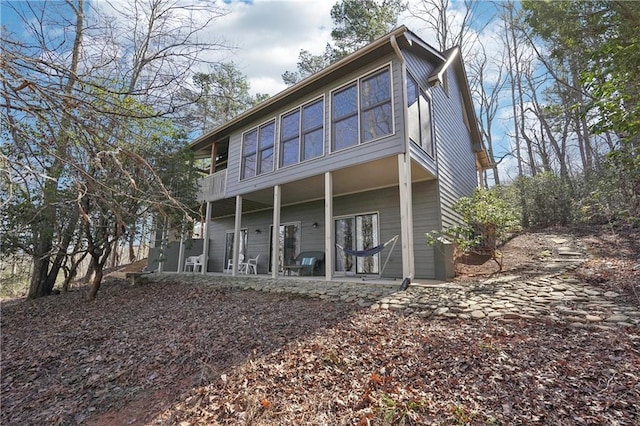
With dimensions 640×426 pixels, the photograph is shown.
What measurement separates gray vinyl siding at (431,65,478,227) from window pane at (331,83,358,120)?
263 centimetres

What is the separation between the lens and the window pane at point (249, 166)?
9227 millimetres

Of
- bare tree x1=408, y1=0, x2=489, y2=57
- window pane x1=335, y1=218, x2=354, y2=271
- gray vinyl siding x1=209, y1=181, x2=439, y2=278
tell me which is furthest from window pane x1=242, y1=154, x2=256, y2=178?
bare tree x1=408, y1=0, x2=489, y2=57

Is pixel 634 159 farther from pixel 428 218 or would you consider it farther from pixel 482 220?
pixel 428 218

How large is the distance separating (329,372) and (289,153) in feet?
20.6

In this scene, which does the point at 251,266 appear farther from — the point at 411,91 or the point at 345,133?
the point at 411,91

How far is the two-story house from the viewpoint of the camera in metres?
6.41

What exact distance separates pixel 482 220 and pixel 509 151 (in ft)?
52.2

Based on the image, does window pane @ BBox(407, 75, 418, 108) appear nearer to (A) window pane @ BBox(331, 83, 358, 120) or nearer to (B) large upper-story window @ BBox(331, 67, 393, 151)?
(B) large upper-story window @ BBox(331, 67, 393, 151)

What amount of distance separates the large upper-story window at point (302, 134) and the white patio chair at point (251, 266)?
396 centimetres

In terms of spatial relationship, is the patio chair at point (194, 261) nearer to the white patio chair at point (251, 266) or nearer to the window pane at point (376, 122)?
the white patio chair at point (251, 266)

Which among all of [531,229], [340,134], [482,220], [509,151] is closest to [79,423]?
[340,134]

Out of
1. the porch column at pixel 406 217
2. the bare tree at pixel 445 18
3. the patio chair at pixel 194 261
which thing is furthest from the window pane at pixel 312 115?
the bare tree at pixel 445 18

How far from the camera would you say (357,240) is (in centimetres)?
862

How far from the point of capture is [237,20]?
131 inches
